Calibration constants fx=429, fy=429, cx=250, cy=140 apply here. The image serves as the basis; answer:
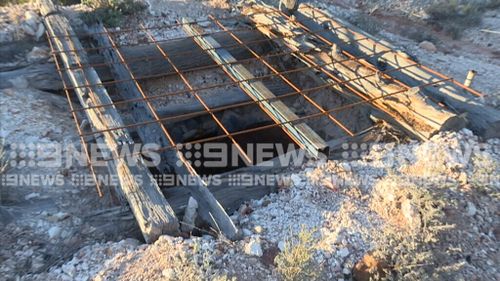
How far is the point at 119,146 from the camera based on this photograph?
348 centimetres

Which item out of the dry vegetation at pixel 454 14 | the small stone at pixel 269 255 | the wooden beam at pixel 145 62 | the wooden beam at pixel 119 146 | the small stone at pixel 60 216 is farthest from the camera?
the dry vegetation at pixel 454 14

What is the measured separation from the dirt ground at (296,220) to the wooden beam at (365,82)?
0.18m

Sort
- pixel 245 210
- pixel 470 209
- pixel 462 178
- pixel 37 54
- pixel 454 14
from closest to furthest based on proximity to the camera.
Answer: pixel 470 209 → pixel 245 210 → pixel 462 178 → pixel 37 54 → pixel 454 14

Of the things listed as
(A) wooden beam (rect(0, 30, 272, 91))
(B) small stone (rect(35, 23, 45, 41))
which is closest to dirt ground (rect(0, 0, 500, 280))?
(A) wooden beam (rect(0, 30, 272, 91))

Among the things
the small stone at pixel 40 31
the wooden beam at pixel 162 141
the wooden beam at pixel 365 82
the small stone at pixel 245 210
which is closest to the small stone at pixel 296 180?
the small stone at pixel 245 210

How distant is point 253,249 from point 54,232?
1.36 meters

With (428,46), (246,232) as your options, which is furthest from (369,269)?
(428,46)

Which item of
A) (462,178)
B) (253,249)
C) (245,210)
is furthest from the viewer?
(462,178)

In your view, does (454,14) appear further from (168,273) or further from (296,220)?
(168,273)

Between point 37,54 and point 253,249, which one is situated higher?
point 37,54

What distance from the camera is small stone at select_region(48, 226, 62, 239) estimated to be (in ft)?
9.49

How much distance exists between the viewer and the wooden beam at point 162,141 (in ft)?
9.91

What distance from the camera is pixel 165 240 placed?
2746mm

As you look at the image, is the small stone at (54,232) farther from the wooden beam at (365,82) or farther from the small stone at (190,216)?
the wooden beam at (365,82)
